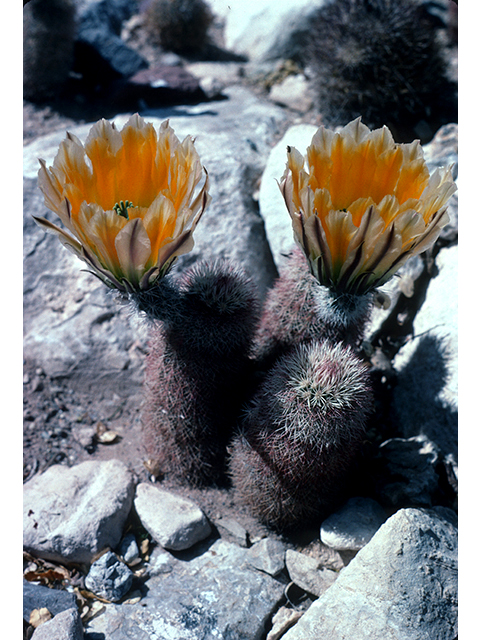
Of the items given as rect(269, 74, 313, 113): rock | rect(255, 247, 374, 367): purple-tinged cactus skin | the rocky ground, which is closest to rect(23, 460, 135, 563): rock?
the rocky ground

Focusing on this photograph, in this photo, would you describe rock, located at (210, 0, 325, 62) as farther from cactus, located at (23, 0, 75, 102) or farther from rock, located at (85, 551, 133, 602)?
rock, located at (85, 551, 133, 602)

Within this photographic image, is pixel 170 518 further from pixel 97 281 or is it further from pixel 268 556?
pixel 97 281

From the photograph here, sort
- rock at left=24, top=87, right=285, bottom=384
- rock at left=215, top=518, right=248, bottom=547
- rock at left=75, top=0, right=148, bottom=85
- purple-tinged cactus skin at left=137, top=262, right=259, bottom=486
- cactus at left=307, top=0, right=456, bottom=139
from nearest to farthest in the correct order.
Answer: purple-tinged cactus skin at left=137, top=262, right=259, bottom=486
rock at left=215, top=518, right=248, bottom=547
rock at left=24, top=87, right=285, bottom=384
cactus at left=307, top=0, right=456, bottom=139
rock at left=75, top=0, right=148, bottom=85

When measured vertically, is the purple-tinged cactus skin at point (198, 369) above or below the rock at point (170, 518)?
above

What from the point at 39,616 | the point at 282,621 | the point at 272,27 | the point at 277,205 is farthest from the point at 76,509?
the point at 272,27

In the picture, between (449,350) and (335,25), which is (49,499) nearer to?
(449,350)

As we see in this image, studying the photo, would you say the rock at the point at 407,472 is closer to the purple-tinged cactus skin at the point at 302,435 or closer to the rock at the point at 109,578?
the purple-tinged cactus skin at the point at 302,435

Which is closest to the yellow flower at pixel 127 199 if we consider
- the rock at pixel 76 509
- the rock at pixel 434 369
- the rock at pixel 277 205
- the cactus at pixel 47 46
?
the rock at pixel 76 509
